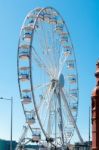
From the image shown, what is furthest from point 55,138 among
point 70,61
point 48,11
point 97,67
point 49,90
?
point 97,67

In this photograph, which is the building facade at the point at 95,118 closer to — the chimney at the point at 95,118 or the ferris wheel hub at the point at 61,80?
the chimney at the point at 95,118

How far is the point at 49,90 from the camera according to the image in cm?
7688

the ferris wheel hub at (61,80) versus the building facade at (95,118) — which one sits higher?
the ferris wheel hub at (61,80)

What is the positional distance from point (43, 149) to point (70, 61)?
15865 millimetres

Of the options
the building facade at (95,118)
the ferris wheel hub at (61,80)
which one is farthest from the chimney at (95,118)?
the ferris wheel hub at (61,80)

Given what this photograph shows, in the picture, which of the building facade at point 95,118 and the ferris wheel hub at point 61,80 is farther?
the ferris wheel hub at point 61,80

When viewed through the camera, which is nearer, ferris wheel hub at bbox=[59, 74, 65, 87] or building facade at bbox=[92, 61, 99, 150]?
building facade at bbox=[92, 61, 99, 150]

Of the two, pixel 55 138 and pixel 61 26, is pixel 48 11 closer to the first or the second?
pixel 61 26

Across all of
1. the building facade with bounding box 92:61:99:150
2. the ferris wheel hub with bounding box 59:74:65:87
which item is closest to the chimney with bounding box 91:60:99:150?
the building facade with bounding box 92:61:99:150

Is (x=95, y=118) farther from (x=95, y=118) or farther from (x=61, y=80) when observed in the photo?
(x=61, y=80)

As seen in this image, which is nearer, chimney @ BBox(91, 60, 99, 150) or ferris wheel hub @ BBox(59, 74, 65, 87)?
chimney @ BBox(91, 60, 99, 150)

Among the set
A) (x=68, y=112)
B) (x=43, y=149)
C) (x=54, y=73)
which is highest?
(x=54, y=73)

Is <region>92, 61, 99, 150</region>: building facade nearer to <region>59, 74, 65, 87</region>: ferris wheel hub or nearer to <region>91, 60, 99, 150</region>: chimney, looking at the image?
<region>91, 60, 99, 150</region>: chimney

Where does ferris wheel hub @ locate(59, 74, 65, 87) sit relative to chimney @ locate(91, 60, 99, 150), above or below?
above
